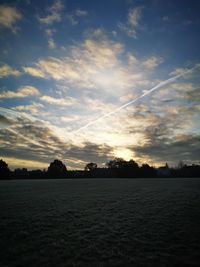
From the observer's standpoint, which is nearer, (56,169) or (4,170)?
(4,170)

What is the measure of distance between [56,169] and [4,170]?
4768 centimetres

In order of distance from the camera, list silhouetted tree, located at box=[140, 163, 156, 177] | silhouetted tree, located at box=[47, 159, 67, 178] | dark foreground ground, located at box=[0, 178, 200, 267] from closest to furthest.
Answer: dark foreground ground, located at box=[0, 178, 200, 267], silhouetted tree, located at box=[47, 159, 67, 178], silhouetted tree, located at box=[140, 163, 156, 177]

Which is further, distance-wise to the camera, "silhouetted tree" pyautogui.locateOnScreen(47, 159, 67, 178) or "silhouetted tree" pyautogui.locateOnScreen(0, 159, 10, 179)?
"silhouetted tree" pyautogui.locateOnScreen(47, 159, 67, 178)

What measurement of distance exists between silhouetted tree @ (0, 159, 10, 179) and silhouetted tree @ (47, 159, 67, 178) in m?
40.6

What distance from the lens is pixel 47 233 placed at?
41.8ft

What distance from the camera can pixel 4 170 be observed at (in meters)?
128

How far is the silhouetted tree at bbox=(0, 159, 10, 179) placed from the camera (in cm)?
12707

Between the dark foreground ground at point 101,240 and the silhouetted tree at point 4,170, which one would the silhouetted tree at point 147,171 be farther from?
the dark foreground ground at point 101,240

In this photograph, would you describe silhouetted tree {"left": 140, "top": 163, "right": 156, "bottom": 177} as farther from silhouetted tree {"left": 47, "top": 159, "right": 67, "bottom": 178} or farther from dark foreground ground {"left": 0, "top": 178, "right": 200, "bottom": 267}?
dark foreground ground {"left": 0, "top": 178, "right": 200, "bottom": 267}

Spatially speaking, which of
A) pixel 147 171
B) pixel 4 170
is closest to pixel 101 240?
pixel 4 170

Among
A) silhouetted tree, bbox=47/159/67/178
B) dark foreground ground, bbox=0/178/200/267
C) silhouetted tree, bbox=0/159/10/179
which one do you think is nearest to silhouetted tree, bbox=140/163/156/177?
silhouetted tree, bbox=47/159/67/178

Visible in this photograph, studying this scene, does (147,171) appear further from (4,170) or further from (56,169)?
(4,170)

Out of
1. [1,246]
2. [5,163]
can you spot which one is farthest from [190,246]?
[5,163]

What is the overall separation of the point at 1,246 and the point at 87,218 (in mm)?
7811
